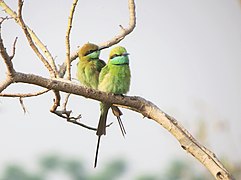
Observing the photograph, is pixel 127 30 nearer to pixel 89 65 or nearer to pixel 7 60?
pixel 89 65

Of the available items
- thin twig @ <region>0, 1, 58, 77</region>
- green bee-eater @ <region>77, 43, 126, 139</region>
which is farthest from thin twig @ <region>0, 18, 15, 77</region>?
green bee-eater @ <region>77, 43, 126, 139</region>

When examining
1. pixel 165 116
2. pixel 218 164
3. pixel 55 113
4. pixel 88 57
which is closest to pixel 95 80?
pixel 88 57

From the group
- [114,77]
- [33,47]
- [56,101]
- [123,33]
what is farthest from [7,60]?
[123,33]

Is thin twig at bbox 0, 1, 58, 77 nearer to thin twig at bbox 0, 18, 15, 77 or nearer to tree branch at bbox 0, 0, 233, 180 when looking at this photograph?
tree branch at bbox 0, 0, 233, 180

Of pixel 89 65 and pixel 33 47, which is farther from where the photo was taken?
pixel 89 65

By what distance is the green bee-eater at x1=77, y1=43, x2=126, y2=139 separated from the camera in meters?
2.52

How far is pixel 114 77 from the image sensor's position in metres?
2.34

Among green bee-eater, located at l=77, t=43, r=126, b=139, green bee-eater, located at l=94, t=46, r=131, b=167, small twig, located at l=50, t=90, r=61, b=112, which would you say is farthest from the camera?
green bee-eater, located at l=77, t=43, r=126, b=139

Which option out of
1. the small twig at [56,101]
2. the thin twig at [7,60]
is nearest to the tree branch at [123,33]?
the small twig at [56,101]

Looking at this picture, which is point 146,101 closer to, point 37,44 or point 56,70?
point 56,70

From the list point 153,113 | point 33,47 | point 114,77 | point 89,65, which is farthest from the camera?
point 89,65

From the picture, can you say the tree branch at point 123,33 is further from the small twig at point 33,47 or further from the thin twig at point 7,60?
the thin twig at point 7,60

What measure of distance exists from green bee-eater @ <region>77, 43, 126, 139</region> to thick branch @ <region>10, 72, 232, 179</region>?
0.41 meters

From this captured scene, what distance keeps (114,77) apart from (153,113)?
40 centimetres
